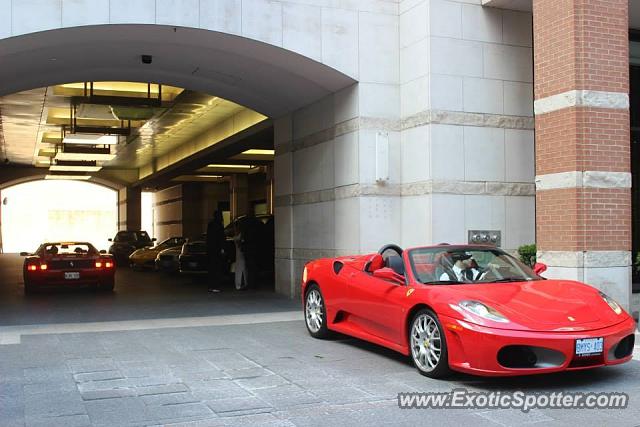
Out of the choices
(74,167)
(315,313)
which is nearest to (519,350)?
(315,313)

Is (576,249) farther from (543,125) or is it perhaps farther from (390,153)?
(390,153)

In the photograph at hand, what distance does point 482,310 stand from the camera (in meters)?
6.24

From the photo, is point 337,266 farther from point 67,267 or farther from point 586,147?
point 67,267

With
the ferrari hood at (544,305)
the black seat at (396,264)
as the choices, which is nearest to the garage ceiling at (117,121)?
the black seat at (396,264)

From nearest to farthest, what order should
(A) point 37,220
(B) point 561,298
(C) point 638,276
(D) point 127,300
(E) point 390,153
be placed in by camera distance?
(B) point 561,298
(C) point 638,276
(E) point 390,153
(D) point 127,300
(A) point 37,220

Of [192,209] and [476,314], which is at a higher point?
[192,209]

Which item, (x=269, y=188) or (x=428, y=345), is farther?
(x=269, y=188)

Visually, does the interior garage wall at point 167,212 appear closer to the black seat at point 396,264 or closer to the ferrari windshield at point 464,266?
the black seat at point 396,264

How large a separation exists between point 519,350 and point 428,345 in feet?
2.99

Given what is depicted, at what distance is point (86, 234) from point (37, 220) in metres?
4.09

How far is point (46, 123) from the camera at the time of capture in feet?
76.8

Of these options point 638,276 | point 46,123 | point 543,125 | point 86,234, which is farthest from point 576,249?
point 86,234

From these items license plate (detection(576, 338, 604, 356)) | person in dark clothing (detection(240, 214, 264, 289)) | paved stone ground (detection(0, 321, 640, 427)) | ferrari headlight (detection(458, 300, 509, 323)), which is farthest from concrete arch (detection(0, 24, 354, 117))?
license plate (detection(576, 338, 604, 356))

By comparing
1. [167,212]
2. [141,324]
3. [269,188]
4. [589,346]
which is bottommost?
[141,324]
